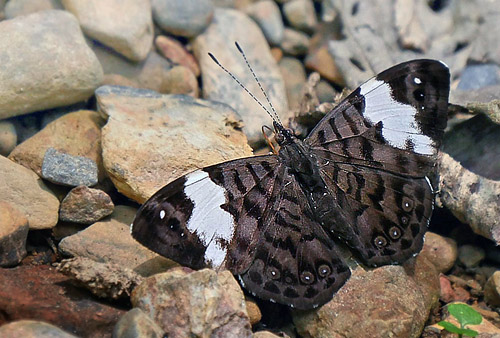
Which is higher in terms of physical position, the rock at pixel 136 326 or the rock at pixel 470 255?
the rock at pixel 136 326

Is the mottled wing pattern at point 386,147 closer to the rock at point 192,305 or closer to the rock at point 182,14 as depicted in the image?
the rock at point 192,305

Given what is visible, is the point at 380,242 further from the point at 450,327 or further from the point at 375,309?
the point at 450,327

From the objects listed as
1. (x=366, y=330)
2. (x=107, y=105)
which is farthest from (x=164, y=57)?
(x=366, y=330)

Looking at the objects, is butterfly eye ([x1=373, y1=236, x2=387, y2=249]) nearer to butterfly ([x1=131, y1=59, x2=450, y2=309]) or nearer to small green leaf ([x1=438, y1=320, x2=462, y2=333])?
butterfly ([x1=131, y1=59, x2=450, y2=309])

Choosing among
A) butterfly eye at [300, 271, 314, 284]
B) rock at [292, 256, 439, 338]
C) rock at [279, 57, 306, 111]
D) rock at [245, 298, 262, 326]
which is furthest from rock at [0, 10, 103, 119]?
rock at [292, 256, 439, 338]

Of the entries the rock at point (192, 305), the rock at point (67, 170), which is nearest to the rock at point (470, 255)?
the rock at point (192, 305)

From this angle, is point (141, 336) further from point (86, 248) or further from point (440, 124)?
point (440, 124)
